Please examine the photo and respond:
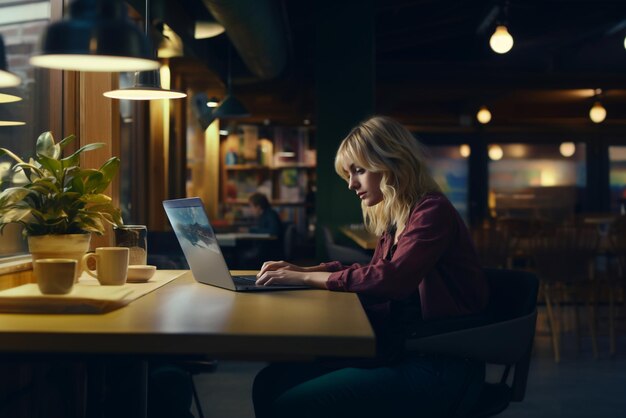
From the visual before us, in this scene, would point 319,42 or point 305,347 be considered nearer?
point 305,347

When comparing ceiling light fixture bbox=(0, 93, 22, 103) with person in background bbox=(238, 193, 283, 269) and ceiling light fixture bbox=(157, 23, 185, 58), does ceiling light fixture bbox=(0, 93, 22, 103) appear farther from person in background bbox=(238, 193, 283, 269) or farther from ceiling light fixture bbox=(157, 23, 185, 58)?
person in background bbox=(238, 193, 283, 269)

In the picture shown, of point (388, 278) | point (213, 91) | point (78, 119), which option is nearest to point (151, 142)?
point (213, 91)

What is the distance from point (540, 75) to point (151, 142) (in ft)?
19.5

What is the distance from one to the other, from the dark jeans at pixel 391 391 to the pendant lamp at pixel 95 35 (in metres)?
0.93

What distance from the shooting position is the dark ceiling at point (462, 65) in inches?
357

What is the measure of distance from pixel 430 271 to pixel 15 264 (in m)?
1.29

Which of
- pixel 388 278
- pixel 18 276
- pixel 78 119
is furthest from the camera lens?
pixel 78 119

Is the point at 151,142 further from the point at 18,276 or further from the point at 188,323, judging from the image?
the point at 188,323

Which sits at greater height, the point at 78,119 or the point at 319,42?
the point at 319,42

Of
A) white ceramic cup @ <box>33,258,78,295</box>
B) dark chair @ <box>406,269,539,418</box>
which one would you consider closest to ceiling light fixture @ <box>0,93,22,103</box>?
white ceramic cup @ <box>33,258,78,295</box>

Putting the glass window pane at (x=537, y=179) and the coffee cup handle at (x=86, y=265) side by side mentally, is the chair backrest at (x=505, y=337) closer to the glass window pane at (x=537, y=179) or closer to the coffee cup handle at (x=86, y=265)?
the coffee cup handle at (x=86, y=265)

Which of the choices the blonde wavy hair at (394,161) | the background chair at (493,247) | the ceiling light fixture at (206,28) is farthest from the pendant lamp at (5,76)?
the background chair at (493,247)

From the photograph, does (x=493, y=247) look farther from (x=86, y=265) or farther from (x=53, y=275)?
(x=53, y=275)

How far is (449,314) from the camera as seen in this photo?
2.11 meters
